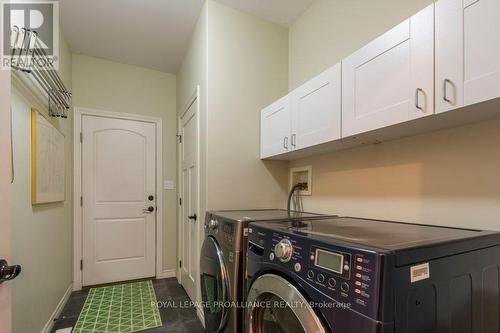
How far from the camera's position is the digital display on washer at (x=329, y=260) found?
742 mm

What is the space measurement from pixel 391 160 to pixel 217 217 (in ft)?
3.63

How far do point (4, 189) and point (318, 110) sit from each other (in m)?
1.48

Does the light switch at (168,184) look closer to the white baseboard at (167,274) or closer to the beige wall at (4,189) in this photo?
the white baseboard at (167,274)

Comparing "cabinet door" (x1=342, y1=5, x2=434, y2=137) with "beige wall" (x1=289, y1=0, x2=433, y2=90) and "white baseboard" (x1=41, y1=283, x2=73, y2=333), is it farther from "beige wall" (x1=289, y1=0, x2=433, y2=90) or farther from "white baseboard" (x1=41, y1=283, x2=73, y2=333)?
Result: "white baseboard" (x1=41, y1=283, x2=73, y2=333)

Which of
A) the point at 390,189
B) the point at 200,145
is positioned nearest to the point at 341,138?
the point at 390,189

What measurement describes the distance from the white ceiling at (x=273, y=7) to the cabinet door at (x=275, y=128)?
0.84 meters

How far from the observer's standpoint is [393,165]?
55.7 inches

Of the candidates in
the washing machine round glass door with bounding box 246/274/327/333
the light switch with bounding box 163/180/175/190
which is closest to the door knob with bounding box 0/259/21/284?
the washing machine round glass door with bounding box 246/274/327/333

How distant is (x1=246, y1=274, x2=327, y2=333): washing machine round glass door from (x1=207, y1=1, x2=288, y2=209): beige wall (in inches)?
37.9

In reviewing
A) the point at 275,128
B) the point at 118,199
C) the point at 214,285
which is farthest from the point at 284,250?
the point at 118,199

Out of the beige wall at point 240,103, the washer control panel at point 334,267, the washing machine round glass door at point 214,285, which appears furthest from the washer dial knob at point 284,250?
the beige wall at point 240,103

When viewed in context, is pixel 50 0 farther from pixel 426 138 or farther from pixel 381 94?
pixel 426 138

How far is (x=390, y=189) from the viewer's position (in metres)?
1.42

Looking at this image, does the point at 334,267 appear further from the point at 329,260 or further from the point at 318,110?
the point at 318,110
